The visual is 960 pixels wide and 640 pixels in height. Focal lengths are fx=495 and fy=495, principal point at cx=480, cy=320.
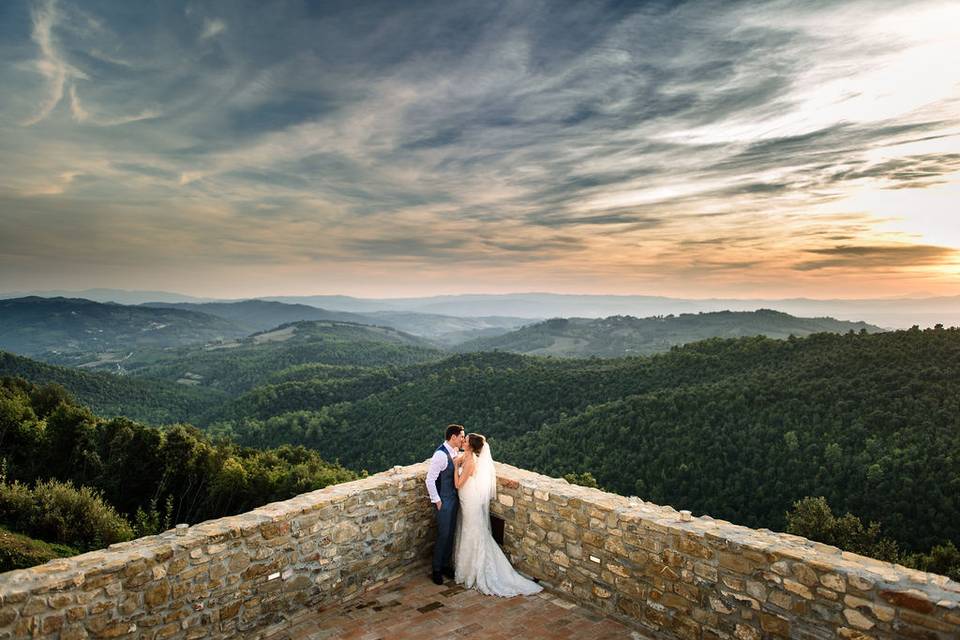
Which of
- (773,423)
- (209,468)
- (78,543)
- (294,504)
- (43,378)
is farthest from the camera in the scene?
(43,378)

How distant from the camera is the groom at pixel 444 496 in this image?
18.2ft

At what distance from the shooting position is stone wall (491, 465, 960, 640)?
3330 mm

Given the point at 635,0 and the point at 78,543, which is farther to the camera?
the point at 635,0

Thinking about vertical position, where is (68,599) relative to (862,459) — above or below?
above

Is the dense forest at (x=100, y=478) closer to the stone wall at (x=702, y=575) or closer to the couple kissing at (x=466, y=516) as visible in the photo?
the couple kissing at (x=466, y=516)

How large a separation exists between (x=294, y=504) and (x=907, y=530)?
25.9 m

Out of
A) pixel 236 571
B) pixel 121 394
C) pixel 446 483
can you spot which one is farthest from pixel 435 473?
pixel 121 394

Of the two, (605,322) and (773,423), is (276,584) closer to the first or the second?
(773,423)

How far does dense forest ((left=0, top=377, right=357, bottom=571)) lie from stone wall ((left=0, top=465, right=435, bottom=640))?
2776 mm

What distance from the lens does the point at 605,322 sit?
560 feet

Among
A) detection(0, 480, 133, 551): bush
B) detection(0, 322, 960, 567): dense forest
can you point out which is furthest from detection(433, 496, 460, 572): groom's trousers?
detection(0, 322, 960, 567): dense forest

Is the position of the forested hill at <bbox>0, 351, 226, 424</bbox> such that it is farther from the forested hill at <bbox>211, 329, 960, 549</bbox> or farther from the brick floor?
the brick floor

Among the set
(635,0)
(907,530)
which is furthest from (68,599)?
(907,530)

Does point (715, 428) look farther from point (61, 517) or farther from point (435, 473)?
point (61, 517)
